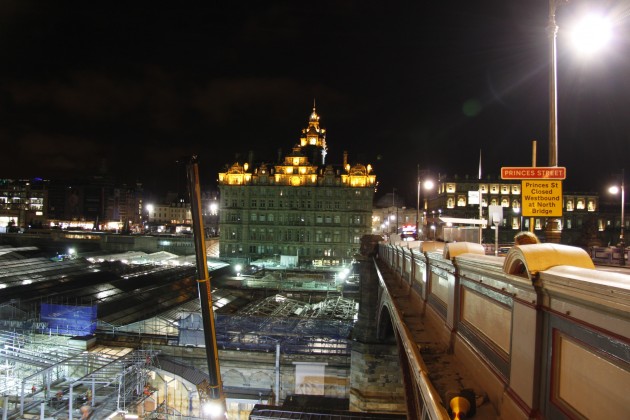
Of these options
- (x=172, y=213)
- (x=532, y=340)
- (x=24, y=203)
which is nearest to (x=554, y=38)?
(x=532, y=340)

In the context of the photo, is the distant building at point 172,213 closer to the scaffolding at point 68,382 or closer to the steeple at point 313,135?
the steeple at point 313,135

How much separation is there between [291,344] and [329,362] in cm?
273

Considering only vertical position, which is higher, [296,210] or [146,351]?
[296,210]

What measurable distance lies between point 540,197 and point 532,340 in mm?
5926

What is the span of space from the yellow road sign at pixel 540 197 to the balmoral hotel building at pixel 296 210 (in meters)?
62.2

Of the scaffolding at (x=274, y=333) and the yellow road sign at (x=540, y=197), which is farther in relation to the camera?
the scaffolding at (x=274, y=333)

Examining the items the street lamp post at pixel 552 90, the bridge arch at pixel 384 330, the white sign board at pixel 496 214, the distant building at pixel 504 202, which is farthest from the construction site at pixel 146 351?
the distant building at pixel 504 202

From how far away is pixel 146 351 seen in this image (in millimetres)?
22344

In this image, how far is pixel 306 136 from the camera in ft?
282

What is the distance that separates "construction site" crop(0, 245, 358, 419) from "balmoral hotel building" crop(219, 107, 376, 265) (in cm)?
3205

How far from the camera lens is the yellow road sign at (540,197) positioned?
7.98 meters

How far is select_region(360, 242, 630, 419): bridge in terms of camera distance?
88.4 inches

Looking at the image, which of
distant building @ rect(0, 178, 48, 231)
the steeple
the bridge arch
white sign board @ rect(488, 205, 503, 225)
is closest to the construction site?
the bridge arch

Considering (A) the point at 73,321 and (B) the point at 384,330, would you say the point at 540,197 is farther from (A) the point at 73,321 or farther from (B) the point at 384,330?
(A) the point at 73,321
